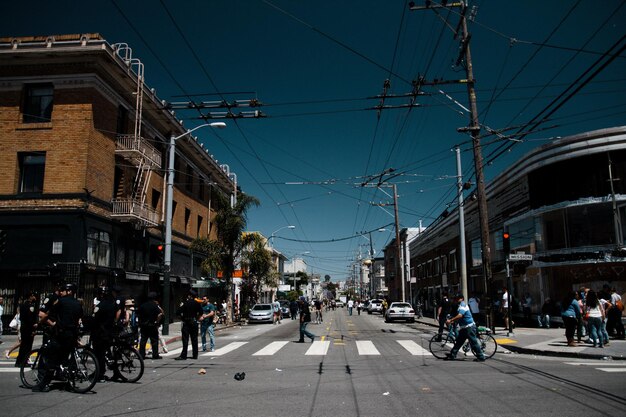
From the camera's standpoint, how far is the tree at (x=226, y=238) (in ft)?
111

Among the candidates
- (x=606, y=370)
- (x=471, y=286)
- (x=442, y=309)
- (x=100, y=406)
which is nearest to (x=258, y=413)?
(x=100, y=406)

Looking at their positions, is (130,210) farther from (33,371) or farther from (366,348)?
(33,371)

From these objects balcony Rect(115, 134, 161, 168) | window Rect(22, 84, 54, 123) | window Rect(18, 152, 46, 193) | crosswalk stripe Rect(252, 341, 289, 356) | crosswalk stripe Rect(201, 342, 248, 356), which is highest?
window Rect(22, 84, 54, 123)

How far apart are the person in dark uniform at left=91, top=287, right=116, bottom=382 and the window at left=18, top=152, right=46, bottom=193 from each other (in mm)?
16155

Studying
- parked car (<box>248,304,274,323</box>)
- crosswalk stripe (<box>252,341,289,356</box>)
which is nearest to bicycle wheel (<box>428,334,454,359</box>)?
crosswalk stripe (<box>252,341,289,356</box>)

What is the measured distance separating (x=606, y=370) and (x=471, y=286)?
25.0 meters

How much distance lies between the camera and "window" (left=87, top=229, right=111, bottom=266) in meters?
24.0

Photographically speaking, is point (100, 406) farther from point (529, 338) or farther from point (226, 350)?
point (529, 338)

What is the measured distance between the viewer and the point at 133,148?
26.7 meters

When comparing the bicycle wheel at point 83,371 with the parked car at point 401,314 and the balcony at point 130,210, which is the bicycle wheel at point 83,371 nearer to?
the balcony at point 130,210

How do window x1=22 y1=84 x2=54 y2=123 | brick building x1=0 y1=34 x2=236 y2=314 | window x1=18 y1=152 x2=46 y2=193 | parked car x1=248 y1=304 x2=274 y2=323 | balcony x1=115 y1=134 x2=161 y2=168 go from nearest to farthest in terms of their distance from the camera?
1. brick building x1=0 y1=34 x2=236 y2=314
2. window x1=18 y1=152 x2=46 y2=193
3. window x1=22 y1=84 x2=54 y2=123
4. balcony x1=115 y1=134 x2=161 y2=168
5. parked car x1=248 y1=304 x2=274 y2=323

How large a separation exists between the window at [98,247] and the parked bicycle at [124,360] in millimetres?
14746

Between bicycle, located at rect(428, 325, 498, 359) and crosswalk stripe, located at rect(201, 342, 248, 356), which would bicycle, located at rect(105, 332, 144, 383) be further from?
bicycle, located at rect(428, 325, 498, 359)

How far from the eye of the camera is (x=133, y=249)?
95.1 feet
